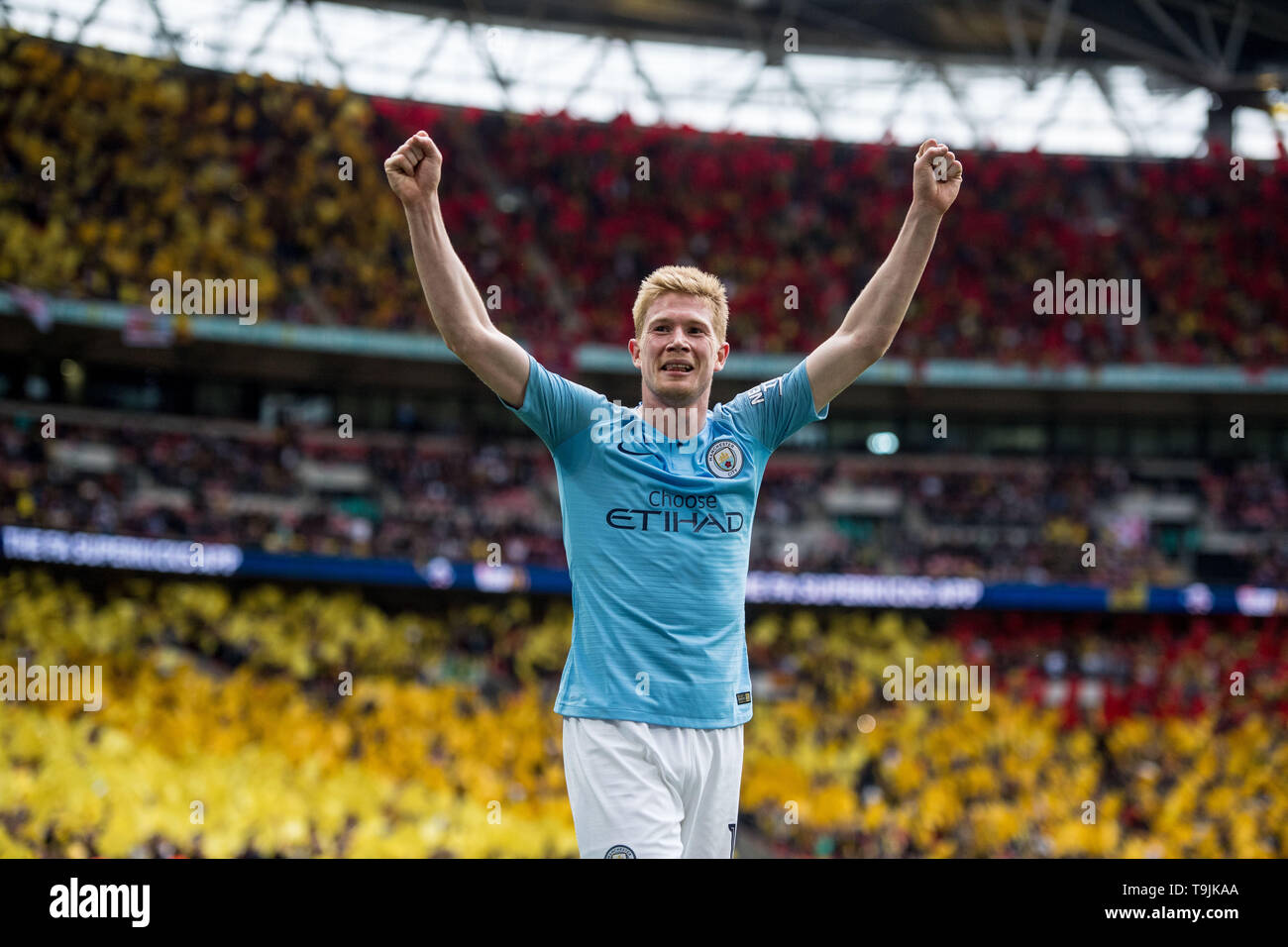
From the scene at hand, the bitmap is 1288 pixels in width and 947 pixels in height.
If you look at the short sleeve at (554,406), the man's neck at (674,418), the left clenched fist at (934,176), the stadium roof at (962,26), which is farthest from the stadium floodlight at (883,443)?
the short sleeve at (554,406)

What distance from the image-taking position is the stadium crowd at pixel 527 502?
18469mm

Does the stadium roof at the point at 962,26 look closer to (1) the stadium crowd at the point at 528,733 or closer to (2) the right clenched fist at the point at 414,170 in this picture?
(1) the stadium crowd at the point at 528,733

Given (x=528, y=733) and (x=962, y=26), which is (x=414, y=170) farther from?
(x=962, y=26)

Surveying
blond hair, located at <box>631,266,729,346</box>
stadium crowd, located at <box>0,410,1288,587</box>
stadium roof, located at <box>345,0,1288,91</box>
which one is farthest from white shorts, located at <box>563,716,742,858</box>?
stadium roof, located at <box>345,0,1288,91</box>

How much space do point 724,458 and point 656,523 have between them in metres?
0.30

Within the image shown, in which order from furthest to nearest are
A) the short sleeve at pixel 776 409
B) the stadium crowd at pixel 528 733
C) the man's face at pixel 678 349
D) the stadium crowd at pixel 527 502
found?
the stadium crowd at pixel 527 502 < the stadium crowd at pixel 528 733 < the short sleeve at pixel 776 409 < the man's face at pixel 678 349

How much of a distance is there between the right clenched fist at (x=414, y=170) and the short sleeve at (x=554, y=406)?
506 millimetres

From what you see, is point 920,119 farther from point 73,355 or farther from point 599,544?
point 599,544

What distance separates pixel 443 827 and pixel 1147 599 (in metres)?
13.3

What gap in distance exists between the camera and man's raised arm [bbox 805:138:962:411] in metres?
2.93

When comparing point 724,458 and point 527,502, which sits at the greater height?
point 527,502

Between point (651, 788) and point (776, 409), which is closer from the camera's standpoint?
point (651, 788)

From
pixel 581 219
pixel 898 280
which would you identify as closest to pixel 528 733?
pixel 581 219

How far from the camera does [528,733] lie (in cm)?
1655
